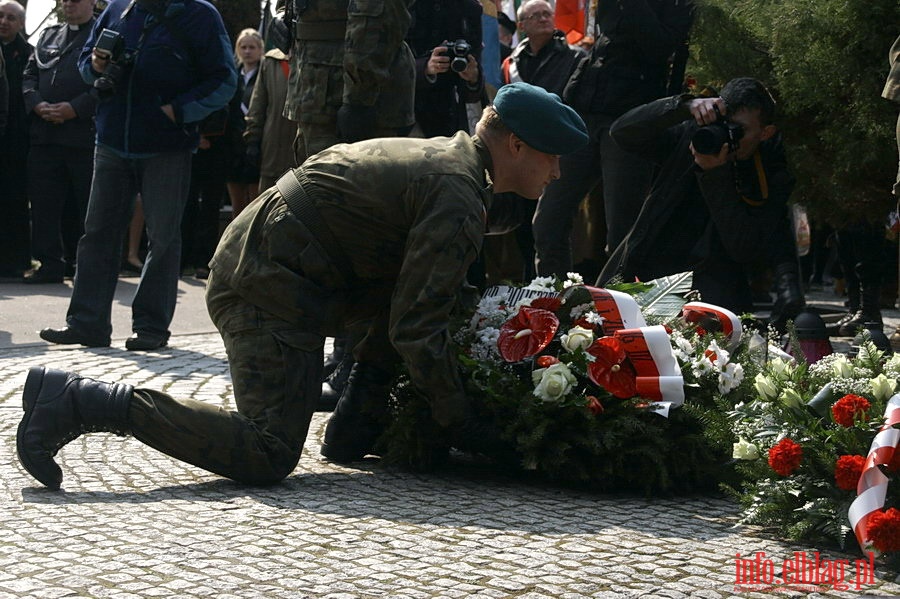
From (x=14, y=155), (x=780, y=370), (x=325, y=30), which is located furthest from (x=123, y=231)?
(x=780, y=370)

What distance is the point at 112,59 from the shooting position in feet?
26.2

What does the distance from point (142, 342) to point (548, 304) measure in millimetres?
3664

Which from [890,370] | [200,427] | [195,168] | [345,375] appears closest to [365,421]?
[200,427]

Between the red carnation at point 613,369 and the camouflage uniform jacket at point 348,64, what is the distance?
7.53 ft

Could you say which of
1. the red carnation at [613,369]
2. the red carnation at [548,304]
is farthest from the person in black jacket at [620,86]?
the red carnation at [613,369]

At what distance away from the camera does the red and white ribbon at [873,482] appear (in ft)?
12.9

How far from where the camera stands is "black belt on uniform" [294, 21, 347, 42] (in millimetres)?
7031

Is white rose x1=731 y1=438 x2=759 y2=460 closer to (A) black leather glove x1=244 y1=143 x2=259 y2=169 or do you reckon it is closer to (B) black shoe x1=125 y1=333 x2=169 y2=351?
(B) black shoe x1=125 y1=333 x2=169 y2=351

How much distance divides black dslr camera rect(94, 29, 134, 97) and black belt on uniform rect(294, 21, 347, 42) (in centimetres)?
147

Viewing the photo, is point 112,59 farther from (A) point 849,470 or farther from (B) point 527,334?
(A) point 849,470

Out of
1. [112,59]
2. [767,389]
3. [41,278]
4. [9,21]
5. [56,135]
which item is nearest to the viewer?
[767,389]

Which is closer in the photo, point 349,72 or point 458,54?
point 349,72

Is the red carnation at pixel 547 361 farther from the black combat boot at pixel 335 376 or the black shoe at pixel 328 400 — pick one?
the black shoe at pixel 328 400

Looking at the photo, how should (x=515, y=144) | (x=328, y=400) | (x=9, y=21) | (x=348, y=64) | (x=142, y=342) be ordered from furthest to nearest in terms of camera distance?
(x=9, y=21) < (x=142, y=342) < (x=348, y=64) < (x=328, y=400) < (x=515, y=144)
